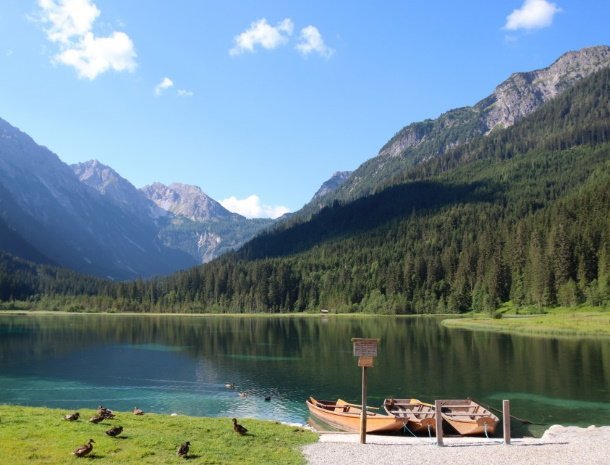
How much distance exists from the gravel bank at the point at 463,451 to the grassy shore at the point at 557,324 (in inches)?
3541

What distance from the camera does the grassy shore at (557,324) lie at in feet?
390

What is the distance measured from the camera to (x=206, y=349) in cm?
11544

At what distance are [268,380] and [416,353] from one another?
34912mm

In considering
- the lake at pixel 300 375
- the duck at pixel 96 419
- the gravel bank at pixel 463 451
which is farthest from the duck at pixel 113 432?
the lake at pixel 300 375

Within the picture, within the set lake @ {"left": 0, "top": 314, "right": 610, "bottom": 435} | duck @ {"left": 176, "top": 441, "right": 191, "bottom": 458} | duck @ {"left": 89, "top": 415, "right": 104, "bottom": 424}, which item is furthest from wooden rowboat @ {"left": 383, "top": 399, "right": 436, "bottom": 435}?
duck @ {"left": 89, "top": 415, "right": 104, "bottom": 424}

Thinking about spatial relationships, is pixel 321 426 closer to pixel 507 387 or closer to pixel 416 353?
pixel 507 387


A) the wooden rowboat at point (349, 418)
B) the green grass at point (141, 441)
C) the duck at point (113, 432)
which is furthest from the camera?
the wooden rowboat at point (349, 418)

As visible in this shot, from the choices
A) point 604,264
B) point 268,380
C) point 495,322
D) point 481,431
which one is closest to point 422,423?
point 481,431

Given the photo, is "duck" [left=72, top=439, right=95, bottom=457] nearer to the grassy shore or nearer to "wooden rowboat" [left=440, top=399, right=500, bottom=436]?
"wooden rowboat" [left=440, top=399, right=500, bottom=436]

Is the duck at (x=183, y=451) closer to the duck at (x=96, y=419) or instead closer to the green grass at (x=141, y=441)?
the green grass at (x=141, y=441)

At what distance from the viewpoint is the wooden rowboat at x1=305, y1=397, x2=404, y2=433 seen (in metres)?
41.9

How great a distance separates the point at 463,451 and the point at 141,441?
1937cm

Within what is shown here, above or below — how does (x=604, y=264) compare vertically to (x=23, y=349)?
above

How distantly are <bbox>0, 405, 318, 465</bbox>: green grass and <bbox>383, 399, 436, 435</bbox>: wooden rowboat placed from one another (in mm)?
9637
